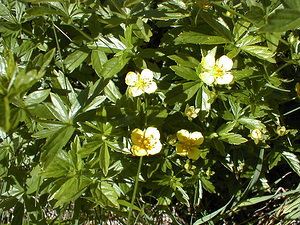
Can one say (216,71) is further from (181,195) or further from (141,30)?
(181,195)

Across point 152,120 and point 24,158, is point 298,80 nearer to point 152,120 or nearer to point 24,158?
point 152,120

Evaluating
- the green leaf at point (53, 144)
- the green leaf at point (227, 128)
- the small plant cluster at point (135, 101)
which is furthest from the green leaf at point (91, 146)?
the green leaf at point (227, 128)

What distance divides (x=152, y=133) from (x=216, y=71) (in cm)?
45

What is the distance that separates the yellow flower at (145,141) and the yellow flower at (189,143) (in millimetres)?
174

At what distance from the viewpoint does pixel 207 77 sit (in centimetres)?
183

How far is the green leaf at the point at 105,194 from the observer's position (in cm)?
184

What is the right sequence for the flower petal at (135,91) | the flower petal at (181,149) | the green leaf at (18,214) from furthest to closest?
the green leaf at (18,214), the flower petal at (181,149), the flower petal at (135,91)

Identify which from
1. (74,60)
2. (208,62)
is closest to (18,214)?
(74,60)

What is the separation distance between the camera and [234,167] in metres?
2.25

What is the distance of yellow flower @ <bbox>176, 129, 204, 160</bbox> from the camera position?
6.23 feet

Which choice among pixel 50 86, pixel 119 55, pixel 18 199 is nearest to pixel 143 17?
pixel 119 55

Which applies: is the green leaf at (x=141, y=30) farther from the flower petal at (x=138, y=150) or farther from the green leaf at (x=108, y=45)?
the flower petal at (x=138, y=150)

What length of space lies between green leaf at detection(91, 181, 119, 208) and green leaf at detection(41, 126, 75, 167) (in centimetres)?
38

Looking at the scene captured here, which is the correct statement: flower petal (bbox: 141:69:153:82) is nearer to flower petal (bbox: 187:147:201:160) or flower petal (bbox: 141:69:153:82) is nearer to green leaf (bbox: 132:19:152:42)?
green leaf (bbox: 132:19:152:42)
